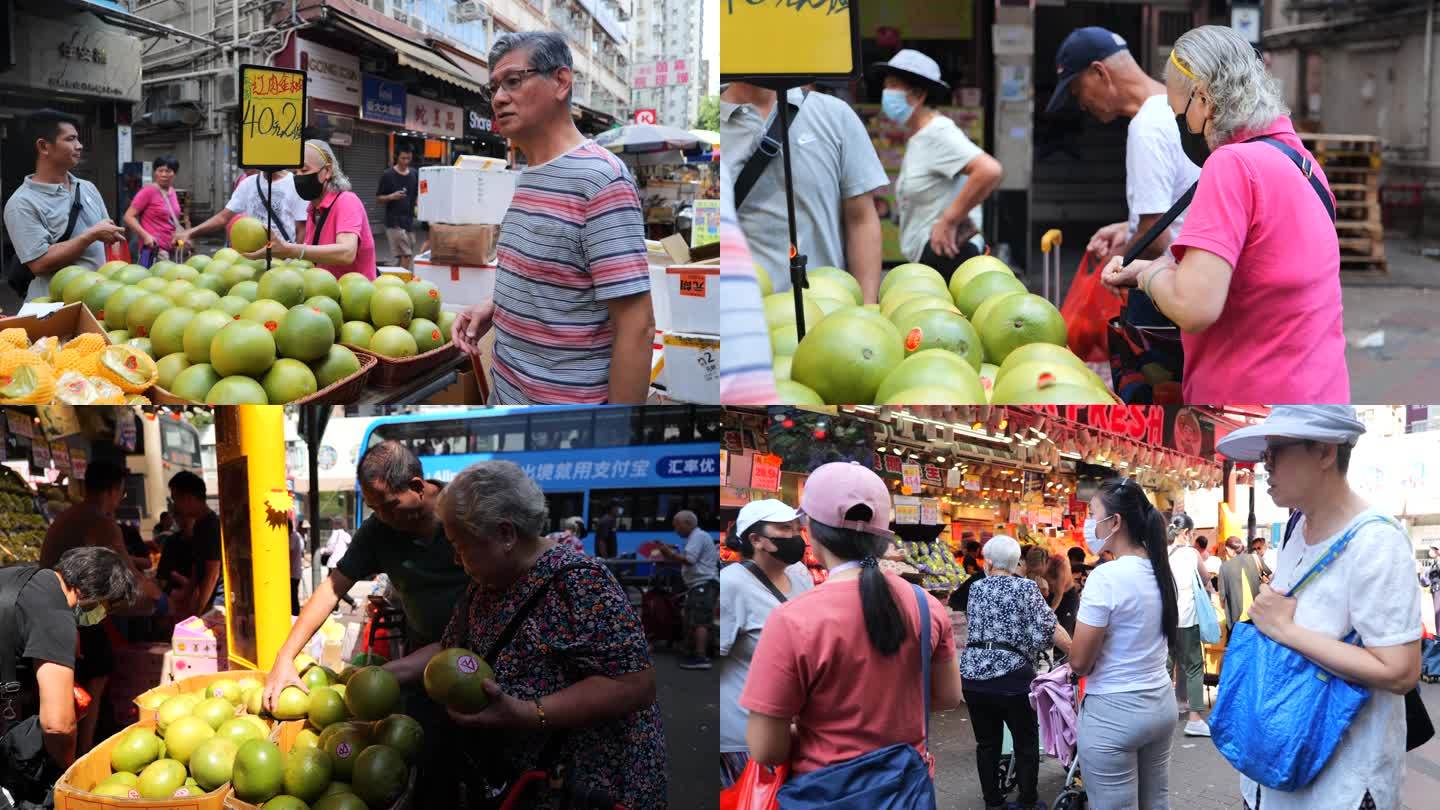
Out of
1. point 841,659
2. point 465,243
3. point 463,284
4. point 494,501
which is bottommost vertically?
point 841,659

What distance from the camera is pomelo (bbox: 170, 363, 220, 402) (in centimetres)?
268

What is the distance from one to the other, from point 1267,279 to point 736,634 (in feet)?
4.08

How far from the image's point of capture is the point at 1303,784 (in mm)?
2254

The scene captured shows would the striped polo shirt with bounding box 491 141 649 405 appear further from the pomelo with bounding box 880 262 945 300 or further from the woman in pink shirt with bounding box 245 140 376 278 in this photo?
the woman in pink shirt with bounding box 245 140 376 278

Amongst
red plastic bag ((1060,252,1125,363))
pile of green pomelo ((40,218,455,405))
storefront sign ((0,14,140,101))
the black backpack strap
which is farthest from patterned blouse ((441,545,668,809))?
storefront sign ((0,14,140,101))

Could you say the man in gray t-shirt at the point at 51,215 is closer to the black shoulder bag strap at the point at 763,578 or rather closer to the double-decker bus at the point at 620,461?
the double-decker bus at the point at 620,461

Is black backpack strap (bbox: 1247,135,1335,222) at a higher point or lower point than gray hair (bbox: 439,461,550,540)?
higher

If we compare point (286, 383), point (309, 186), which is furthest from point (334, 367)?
point (309, 186)

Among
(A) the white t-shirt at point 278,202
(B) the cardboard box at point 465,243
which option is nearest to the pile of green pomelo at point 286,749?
(B) the cardboard box at point 465,243

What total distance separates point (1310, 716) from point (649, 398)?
4.82 feet

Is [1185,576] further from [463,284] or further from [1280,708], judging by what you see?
[463,284]

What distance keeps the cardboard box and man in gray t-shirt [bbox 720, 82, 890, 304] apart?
140 cm

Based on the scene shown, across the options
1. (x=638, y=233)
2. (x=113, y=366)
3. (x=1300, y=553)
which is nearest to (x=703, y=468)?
(x=638, y=233)

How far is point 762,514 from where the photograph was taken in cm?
249
